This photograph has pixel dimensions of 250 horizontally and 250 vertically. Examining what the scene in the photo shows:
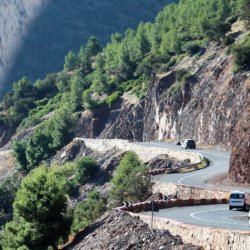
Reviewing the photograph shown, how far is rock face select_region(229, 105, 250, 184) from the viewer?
4672 cm

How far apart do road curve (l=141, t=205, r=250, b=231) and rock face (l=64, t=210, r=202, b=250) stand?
5.14 ft

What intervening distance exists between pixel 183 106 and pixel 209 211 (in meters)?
Answer: 58.6

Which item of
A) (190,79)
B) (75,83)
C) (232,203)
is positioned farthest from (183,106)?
(232,203)

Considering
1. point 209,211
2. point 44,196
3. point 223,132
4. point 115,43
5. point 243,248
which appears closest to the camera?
point 243,248

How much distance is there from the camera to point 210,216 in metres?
36.5

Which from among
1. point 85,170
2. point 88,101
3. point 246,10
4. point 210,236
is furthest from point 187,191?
point 88,101

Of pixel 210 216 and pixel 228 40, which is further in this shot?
pixel 228 40

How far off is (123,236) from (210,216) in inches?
167

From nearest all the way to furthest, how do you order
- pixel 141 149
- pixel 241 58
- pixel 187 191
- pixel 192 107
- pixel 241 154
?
pixel 241 154, pixel 187 191, pixel 141 149, pixel 241 58, pixel 192 107

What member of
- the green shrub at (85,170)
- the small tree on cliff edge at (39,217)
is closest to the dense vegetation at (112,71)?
the green shrub at (85,170)

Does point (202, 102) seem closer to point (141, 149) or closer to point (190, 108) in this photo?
point (190, 108)

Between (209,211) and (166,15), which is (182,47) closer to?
(166,15)

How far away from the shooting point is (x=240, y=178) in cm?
4766

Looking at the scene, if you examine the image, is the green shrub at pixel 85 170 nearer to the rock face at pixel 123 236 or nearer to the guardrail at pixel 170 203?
the guardrail at pixel 170 203
